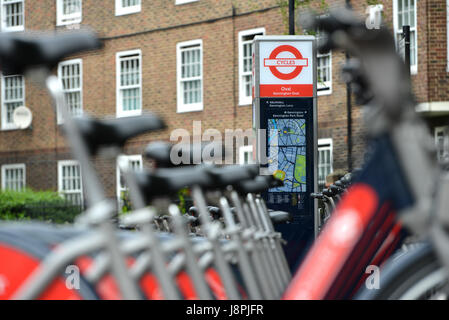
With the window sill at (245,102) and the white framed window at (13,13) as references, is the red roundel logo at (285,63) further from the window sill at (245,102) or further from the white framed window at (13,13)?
the white framed window at (13,13)

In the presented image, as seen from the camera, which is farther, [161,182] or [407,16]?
[407,16]

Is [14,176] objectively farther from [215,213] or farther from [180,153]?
→ [180,153]

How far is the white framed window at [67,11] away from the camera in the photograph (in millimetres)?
33656

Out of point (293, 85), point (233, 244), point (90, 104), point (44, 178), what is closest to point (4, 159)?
point (44, 178)

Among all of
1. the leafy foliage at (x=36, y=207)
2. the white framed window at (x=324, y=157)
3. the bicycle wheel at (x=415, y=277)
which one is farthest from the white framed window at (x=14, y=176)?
the bicycle wheel at (x=415, y=277)

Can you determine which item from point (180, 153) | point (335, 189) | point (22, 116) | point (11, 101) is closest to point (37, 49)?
point (180, 153)

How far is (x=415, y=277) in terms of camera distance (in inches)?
139

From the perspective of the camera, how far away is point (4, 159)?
35438 mm

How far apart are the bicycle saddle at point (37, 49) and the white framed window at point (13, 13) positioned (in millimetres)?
32888

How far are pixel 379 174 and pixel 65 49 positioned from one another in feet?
3.52

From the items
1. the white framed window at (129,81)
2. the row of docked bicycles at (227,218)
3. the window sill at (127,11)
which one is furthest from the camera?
the window sill at (127,11)

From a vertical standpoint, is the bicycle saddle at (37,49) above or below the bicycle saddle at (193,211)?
above

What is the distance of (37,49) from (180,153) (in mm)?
1313
